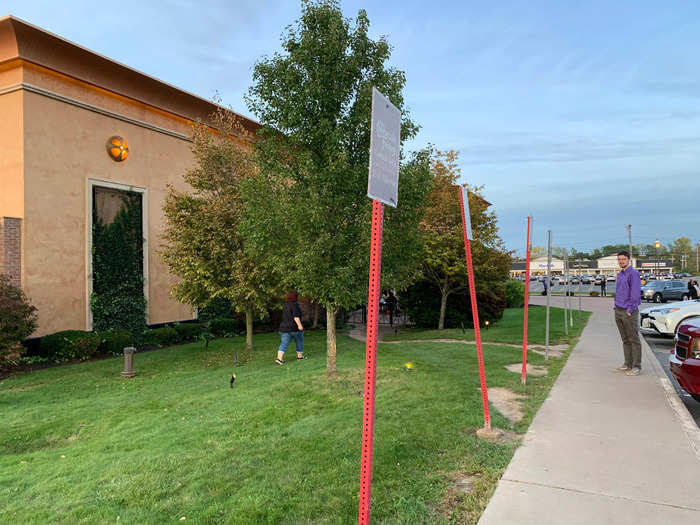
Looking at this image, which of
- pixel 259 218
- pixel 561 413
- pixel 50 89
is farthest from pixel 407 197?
pixel 50 89

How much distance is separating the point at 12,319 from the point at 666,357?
1468 cm

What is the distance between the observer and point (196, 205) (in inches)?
471

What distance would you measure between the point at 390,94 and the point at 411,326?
13.7 metres

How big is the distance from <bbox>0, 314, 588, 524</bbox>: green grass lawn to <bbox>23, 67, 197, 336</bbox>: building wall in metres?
4.16

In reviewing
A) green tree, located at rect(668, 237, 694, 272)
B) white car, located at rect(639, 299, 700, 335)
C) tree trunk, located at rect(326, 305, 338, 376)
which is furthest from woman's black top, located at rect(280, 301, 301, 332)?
green tree, located at rect(668, 237, 694, 272)

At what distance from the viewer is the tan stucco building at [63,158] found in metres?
12.0

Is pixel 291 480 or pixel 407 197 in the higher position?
pixel 407 197

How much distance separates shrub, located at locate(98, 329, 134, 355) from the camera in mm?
12812

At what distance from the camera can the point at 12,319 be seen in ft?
33.7

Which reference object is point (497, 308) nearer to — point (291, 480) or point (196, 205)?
point (196, 205)

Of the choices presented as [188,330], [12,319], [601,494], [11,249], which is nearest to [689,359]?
[601,494]

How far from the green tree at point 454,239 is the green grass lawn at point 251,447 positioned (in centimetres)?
763

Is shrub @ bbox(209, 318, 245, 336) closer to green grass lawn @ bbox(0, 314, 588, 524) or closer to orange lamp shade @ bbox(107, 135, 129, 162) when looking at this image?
orange lamp shade @ bbox(107, 135, 129, 162)

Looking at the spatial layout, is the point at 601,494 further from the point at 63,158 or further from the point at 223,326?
the point at 223,326
